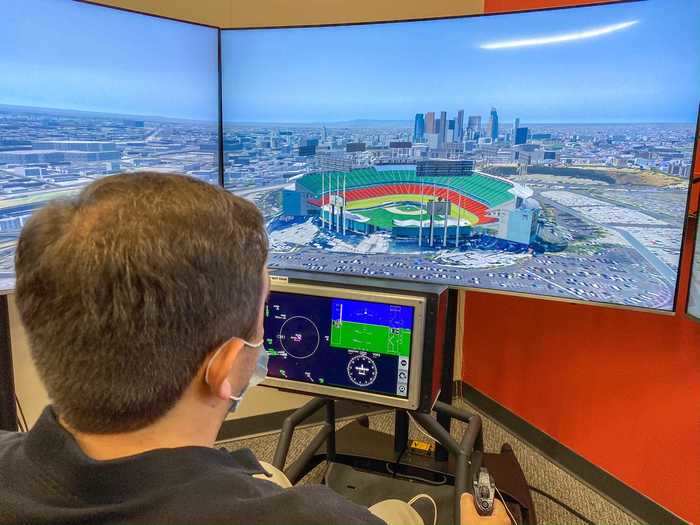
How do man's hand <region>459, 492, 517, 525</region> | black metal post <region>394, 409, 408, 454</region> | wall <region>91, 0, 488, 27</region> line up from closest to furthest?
man's hand <region>459, 492, 517, 525</region>
black metal post <region>394, 409, 408, 454</region>
wall <region>91, 0, 488, 27</region>

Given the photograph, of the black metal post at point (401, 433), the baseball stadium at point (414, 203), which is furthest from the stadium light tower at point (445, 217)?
the black metal post at point (401, 433)

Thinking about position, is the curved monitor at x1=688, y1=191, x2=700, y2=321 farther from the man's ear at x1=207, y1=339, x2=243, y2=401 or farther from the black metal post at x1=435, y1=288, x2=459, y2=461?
the man's ear at x1=207, y1=339, x2=243, y2=401

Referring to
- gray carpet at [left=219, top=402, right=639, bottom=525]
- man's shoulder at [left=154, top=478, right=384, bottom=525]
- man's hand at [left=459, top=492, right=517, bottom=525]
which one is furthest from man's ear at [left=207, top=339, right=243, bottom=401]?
gray carpet at [left=219, top=402, right=639, bottom=525]

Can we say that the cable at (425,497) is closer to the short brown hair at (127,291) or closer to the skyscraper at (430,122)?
the skyscraper at (430,122)

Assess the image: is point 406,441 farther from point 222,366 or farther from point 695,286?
point 222,366

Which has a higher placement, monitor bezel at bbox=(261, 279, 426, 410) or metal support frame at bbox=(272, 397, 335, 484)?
monitor bezel at bbox=(261, 279, 426, 410)

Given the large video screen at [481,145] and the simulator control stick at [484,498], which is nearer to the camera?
the simulator control stick at [484,498]
